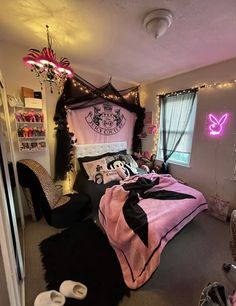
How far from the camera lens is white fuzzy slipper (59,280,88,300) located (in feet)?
4.43

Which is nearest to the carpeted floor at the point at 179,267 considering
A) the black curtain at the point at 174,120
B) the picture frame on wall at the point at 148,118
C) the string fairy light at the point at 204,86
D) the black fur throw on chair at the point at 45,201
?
the black fur throw on chair at the point at 45,201

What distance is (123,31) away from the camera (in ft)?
5.87

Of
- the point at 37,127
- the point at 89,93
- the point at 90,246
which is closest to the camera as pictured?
the point at 90,246

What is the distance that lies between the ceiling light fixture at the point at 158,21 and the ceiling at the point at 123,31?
5cm

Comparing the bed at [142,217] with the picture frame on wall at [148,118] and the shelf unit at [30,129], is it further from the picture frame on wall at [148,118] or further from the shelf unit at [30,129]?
the picture frame on wall at [148,118]

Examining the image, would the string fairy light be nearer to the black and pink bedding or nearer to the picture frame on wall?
the picture frame on wall

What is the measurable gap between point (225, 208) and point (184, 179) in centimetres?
86

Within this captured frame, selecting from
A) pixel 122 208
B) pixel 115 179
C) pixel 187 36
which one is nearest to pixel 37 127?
pixel 115 179

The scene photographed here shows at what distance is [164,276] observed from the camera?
5.31 feet

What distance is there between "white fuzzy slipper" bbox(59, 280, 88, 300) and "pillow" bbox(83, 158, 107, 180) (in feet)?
5.11

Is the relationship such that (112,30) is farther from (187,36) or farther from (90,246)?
(90,246)

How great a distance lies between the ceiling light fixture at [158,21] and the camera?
4.80 feet

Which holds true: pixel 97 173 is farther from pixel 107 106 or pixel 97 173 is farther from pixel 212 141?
pixel 212 141

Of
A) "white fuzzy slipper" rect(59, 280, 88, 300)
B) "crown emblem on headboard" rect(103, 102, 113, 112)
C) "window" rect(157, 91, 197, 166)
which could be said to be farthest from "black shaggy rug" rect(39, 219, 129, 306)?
"crown emblem on headboard" rect(103, 102, 113, 112)
